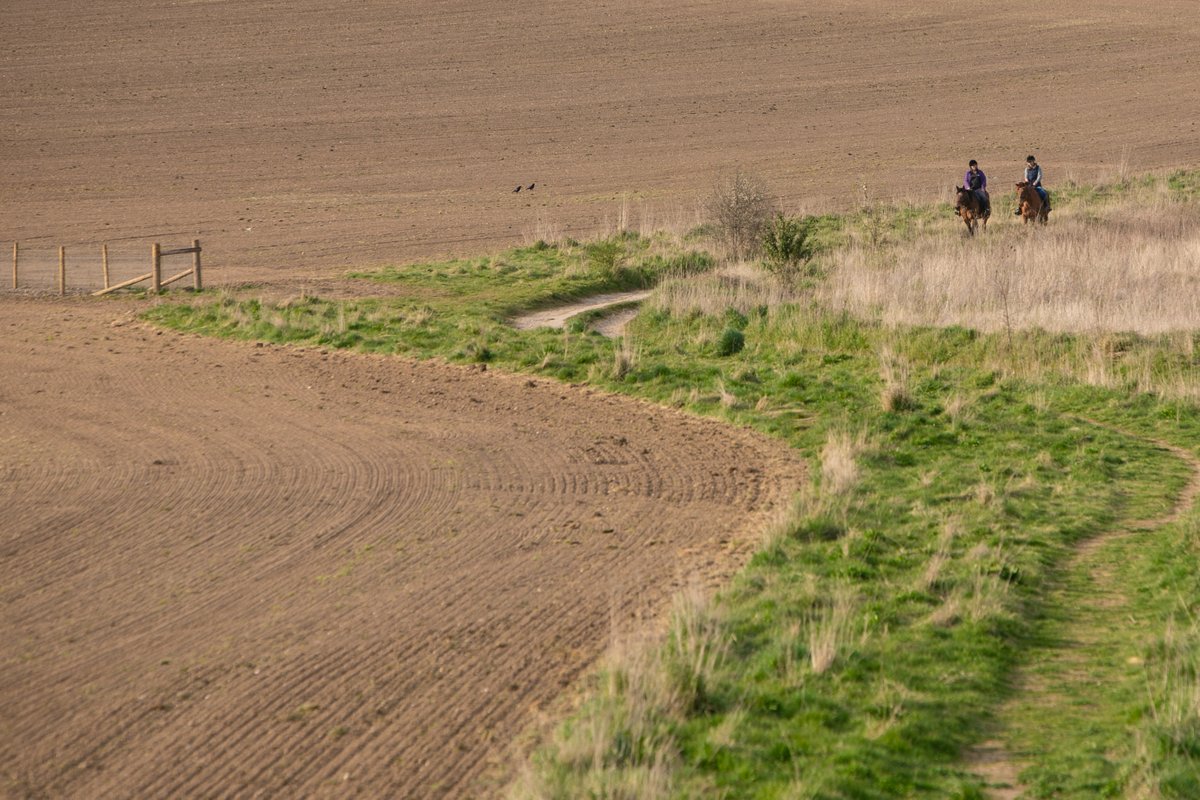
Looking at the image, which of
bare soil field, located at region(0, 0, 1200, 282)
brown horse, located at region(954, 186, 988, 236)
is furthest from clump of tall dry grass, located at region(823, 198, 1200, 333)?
bare soil field, located at region(0, 0, 1200, 282)

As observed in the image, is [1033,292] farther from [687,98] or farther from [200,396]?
[687,98]

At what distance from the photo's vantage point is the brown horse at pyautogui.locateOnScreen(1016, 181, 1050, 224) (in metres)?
30.9

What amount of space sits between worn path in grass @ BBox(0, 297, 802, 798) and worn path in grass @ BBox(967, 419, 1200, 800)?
2740mm

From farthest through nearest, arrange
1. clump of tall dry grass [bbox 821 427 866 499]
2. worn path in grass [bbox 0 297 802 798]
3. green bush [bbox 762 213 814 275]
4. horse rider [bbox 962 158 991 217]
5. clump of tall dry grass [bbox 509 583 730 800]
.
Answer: horse rider [bbox 962 158 991 217] < green bush [bbox 762 213 814 275] < clump of tall dry grass [bbox 821 427 866 499] < worn path in grass [bbox 0 297 802 798] < clump of tall dry grass [bbox 509 583 730 800]

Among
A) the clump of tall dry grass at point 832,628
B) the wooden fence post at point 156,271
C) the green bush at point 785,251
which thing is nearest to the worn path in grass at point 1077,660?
the clump of tall dry grass at point 832,628

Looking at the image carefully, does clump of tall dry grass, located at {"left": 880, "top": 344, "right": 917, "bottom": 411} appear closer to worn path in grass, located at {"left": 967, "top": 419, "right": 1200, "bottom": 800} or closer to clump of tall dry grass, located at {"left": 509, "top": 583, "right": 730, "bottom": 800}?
worn path in grass, located at {"left": 967, "top": 419, "right": 1200, "bottom": 800}

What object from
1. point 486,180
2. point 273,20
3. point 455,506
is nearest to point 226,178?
point 486,180

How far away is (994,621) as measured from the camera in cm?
951

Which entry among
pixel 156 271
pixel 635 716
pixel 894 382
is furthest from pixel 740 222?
pixel 635 716

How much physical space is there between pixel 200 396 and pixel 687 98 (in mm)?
47797

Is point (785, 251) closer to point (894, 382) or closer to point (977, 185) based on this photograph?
A: point (977, 185)

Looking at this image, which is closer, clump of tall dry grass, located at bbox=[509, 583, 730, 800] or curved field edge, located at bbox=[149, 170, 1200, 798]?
clump of tall dry grass, located at bbox=[509, 583, 730, 800]

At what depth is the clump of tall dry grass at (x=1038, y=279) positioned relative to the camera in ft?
64.0

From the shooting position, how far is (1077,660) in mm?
9133
